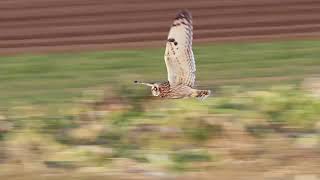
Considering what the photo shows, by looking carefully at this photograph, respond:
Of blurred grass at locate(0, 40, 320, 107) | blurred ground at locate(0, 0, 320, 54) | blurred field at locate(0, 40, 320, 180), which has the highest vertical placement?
blurred ground at locate(0, 0, 320, 54)

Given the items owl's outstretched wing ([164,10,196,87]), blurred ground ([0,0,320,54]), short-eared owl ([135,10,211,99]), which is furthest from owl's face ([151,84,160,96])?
blurred ground ([0,0,320,54])

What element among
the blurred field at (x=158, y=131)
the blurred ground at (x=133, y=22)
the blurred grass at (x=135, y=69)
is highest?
the blurred ground at (x=133, y=22)

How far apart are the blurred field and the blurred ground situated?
2.71m

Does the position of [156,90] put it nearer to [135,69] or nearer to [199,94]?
[199,94]


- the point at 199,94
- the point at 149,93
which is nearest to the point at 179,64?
the point at 199,94

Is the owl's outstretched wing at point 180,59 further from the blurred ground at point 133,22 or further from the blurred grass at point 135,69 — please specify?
the blurred ground at point 133,22

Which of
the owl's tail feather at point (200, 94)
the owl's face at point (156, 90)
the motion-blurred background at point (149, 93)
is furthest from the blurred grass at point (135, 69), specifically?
the owl's face at point (156, 90)

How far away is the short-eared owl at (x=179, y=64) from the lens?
6371mm

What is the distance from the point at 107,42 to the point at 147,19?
0.92 meters

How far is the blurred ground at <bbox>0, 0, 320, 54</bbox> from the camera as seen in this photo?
1192cm

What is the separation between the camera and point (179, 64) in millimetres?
6359

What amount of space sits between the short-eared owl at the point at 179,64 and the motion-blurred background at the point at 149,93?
406 millimetres

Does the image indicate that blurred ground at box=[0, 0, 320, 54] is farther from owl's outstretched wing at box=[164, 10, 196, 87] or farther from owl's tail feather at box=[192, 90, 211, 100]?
owl's outstretched wing at box=[164, 10, 196, 87]

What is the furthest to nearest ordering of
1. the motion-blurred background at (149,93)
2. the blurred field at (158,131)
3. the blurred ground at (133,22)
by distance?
the blurred ground at (133,22), the motion-blurred background at (149,93), the blurred field at (158,131)
